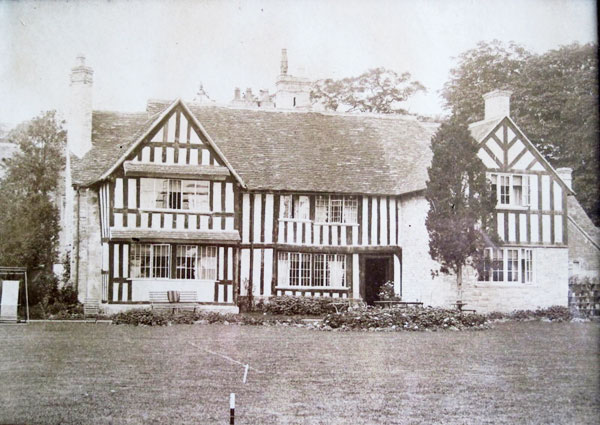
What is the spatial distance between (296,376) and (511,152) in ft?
11.8

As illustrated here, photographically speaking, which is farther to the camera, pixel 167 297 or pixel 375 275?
pixel 375 275

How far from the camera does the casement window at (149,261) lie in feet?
25.1

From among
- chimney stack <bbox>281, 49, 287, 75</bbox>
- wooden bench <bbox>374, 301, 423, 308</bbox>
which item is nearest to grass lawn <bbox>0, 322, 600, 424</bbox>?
wooden bench <bbox>374, 301, 423, 308</bbox>

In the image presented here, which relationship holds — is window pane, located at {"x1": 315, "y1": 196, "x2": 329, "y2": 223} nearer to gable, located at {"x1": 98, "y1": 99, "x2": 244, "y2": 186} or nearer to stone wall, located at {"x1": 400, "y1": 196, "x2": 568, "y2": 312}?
stone wall, located at {"x1": 400, "y1": 196, "x2": 568, "y2": 312}

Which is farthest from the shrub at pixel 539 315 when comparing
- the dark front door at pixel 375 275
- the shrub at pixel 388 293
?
the dark front door at pixel 375 275

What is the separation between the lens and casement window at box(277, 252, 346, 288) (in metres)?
8.73

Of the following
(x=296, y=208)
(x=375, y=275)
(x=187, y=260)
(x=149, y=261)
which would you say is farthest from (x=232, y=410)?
(x=296, y=208)

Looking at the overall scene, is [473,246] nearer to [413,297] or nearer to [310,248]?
[413,297]

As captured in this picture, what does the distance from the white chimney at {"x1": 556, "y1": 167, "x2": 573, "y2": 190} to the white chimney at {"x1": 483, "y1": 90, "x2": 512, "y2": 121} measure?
0.87 metres

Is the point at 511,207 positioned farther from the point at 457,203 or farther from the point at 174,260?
the point at 174,260

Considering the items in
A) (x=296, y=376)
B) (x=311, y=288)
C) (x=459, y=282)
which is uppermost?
(x=459, y=282)

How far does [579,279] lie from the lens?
7.23m

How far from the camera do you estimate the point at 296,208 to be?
9.32 metres

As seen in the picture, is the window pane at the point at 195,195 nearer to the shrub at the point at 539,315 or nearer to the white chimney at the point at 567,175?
the shrub at the point at 539,315
